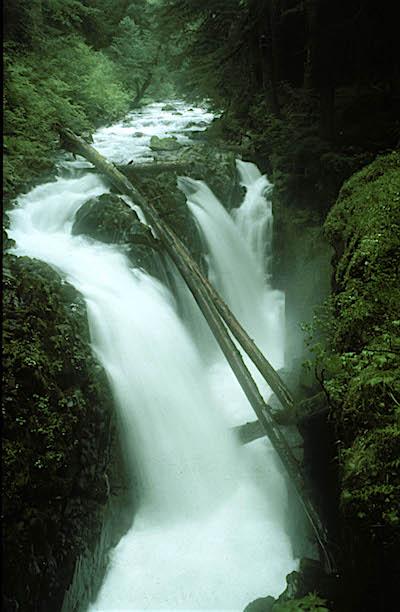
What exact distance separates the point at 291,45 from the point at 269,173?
11.7 ft

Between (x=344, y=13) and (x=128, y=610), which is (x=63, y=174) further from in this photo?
(x=128, y=610)

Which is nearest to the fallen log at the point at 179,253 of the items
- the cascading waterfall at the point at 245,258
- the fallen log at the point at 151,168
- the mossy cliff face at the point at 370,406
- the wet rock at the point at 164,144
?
the fallen log at the point at 151,168

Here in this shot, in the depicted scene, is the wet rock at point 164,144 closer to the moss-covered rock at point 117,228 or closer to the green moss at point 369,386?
the moss-covered rock at point 117,228

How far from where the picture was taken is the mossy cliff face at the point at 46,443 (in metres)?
3.77

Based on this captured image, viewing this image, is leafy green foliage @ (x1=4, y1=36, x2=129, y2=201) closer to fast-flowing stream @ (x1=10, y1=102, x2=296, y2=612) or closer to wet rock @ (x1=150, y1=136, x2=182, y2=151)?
fast-flowing stream @ (x1=10, y1=102, x2=296, y2=612)

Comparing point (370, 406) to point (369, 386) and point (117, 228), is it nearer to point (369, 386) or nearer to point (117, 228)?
point (369, 386)

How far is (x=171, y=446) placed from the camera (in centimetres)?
622

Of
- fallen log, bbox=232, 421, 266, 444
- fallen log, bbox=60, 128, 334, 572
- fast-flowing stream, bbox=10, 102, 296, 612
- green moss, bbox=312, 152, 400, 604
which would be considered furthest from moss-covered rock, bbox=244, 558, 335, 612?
fallen log, bbox=232, 421, 266, 444

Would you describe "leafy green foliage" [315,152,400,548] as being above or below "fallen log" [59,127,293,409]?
below

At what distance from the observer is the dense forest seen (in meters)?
3.12

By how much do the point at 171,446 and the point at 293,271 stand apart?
192 inches

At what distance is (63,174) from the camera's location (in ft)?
35.1

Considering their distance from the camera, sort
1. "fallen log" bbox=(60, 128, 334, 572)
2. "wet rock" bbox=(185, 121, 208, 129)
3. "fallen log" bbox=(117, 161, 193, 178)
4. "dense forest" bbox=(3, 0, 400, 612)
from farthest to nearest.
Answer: "wet rock" bbox=(185, 121, 208, 129), "fallen log" bbox=(117, 161, 193, 178), "fallen log" bbox=(60, 128, 334, 572), "dense forest" bbox=(3, 0, 400, 612)

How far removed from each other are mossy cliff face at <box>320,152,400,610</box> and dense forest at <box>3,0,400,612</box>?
12 millimetres
